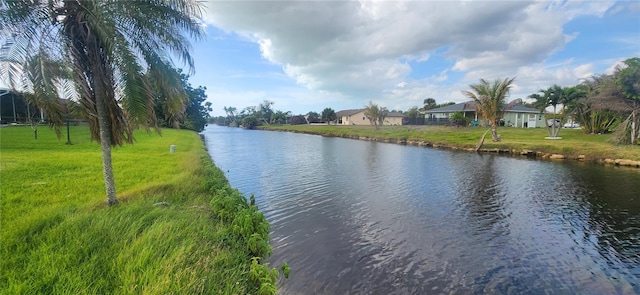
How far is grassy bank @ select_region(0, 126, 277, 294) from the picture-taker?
13.3 ft

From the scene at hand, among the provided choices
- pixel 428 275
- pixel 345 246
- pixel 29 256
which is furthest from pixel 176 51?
pixel 428 275

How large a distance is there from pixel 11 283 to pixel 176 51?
19.7ft

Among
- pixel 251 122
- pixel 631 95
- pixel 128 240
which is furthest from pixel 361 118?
pixel 128 240

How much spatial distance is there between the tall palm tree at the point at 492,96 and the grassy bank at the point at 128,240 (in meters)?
31.6

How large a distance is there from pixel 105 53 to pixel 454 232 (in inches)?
436

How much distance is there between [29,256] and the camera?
457 cm

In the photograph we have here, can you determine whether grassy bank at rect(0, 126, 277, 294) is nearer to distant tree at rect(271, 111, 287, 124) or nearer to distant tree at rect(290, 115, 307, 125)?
distant tree at rect(290, 115, 307, 125)

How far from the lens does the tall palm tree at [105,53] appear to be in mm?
6461

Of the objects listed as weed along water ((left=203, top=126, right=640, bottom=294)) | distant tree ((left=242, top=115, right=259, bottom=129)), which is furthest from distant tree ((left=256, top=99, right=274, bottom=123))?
weed along water ((left=203, top=126, right=640, bottom=294))

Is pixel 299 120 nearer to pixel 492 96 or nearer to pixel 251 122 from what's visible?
pixel 251 122

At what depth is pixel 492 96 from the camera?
31.1 meters

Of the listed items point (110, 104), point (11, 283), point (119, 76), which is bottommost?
point (11, 283)

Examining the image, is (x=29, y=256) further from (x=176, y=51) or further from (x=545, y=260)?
(x=545, y=260)

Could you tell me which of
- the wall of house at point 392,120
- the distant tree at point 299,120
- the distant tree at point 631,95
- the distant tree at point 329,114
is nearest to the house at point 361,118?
the wall of house at point 392,120
